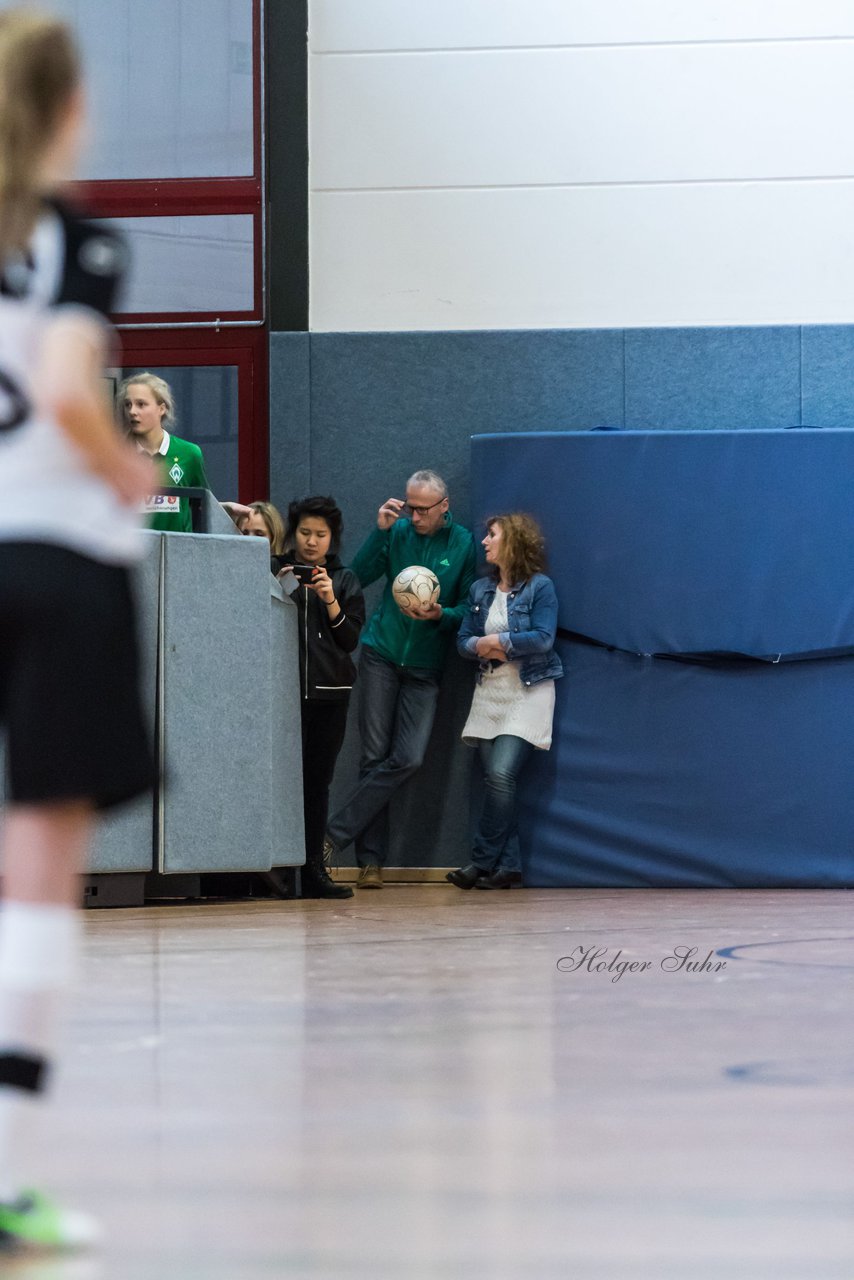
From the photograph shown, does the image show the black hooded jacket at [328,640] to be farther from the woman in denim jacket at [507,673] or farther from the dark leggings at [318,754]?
the woman in denim jacket at [507,673]

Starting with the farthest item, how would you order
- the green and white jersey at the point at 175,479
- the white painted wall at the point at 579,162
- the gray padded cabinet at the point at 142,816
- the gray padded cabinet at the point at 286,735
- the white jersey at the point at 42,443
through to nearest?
the white painted wall at the point at 579,162 < the gray padded cabinet at the point at 286,735 < the green and white jersey at the point at 175,479 < the gray padded cabinet at the point at 142,816 < the white jersey at the point at 42,443

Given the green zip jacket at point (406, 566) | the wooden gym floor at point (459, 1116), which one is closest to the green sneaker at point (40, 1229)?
the wooden gym floor at point (459, 1116)

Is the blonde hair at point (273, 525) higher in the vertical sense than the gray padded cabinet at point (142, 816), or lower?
higher

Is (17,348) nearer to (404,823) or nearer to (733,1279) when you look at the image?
(733,1279)

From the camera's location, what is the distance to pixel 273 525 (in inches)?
248

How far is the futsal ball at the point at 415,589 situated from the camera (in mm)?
6633

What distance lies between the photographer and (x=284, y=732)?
603 centimetres

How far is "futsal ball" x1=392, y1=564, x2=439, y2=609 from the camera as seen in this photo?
6633 mm

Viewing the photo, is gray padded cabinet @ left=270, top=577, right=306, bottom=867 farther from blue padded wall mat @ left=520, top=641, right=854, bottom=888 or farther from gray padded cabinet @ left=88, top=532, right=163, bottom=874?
blue padded wall mat @ left=520, top=641, right=854, bottom=888

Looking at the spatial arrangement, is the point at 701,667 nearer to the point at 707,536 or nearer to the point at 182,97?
the point at 707,536

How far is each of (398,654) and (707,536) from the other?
1350 mm

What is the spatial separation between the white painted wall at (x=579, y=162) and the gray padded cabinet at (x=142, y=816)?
7.42 ft

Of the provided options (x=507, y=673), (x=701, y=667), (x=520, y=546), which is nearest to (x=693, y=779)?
(x=701, y=667)

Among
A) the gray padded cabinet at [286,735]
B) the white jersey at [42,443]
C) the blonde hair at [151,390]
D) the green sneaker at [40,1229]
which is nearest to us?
the green sneaker at [40,1229]
